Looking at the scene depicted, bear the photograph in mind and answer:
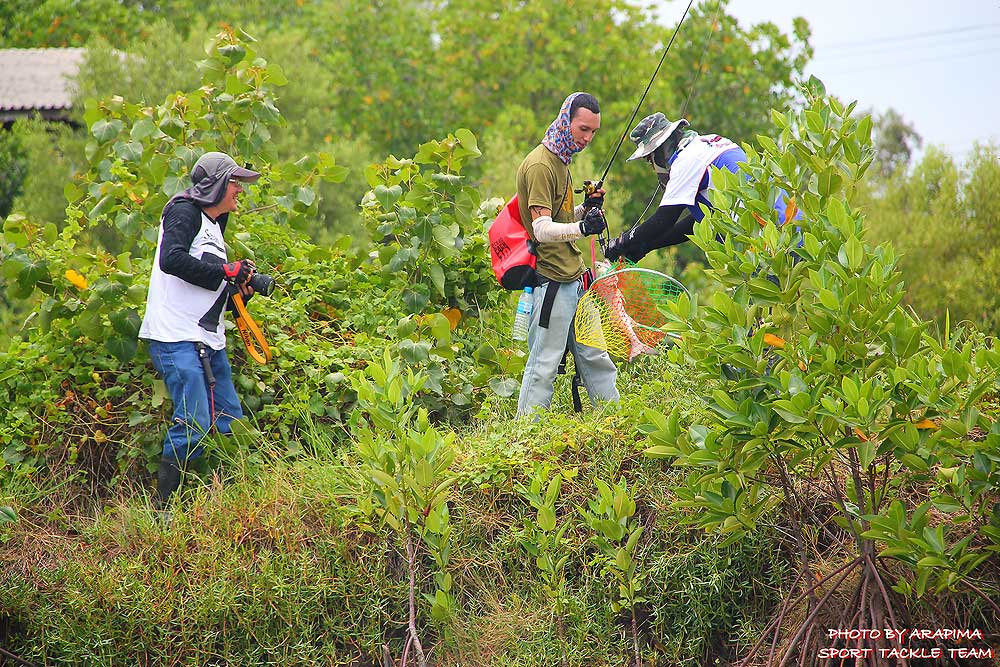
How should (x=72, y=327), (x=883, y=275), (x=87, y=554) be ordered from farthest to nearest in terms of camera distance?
(x=72, y=327) < (x=87, y=554) < (x=883, y=275)

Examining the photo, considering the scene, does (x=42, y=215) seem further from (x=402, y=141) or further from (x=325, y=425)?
(x=325, y=425)

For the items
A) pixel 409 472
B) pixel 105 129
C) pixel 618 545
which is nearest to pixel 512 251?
pixel 409 472

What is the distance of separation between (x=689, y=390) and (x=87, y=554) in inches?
125

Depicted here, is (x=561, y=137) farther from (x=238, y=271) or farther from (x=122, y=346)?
(x=122, y=346)

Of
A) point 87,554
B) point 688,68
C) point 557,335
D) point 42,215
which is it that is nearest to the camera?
point 87,554

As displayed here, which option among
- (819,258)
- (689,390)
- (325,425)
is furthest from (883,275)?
(325,425)

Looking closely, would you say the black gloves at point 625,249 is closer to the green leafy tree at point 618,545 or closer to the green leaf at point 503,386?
the green leaf at point 503,386

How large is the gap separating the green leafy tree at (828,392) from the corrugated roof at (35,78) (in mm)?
15674

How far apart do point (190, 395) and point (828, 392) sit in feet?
10.4

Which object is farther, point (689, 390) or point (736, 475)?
point (689, 390)

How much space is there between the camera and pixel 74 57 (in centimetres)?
1931

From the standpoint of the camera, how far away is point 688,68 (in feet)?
59.7

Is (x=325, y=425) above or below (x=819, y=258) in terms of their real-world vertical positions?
below

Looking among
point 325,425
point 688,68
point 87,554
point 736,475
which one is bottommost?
point 87,554
